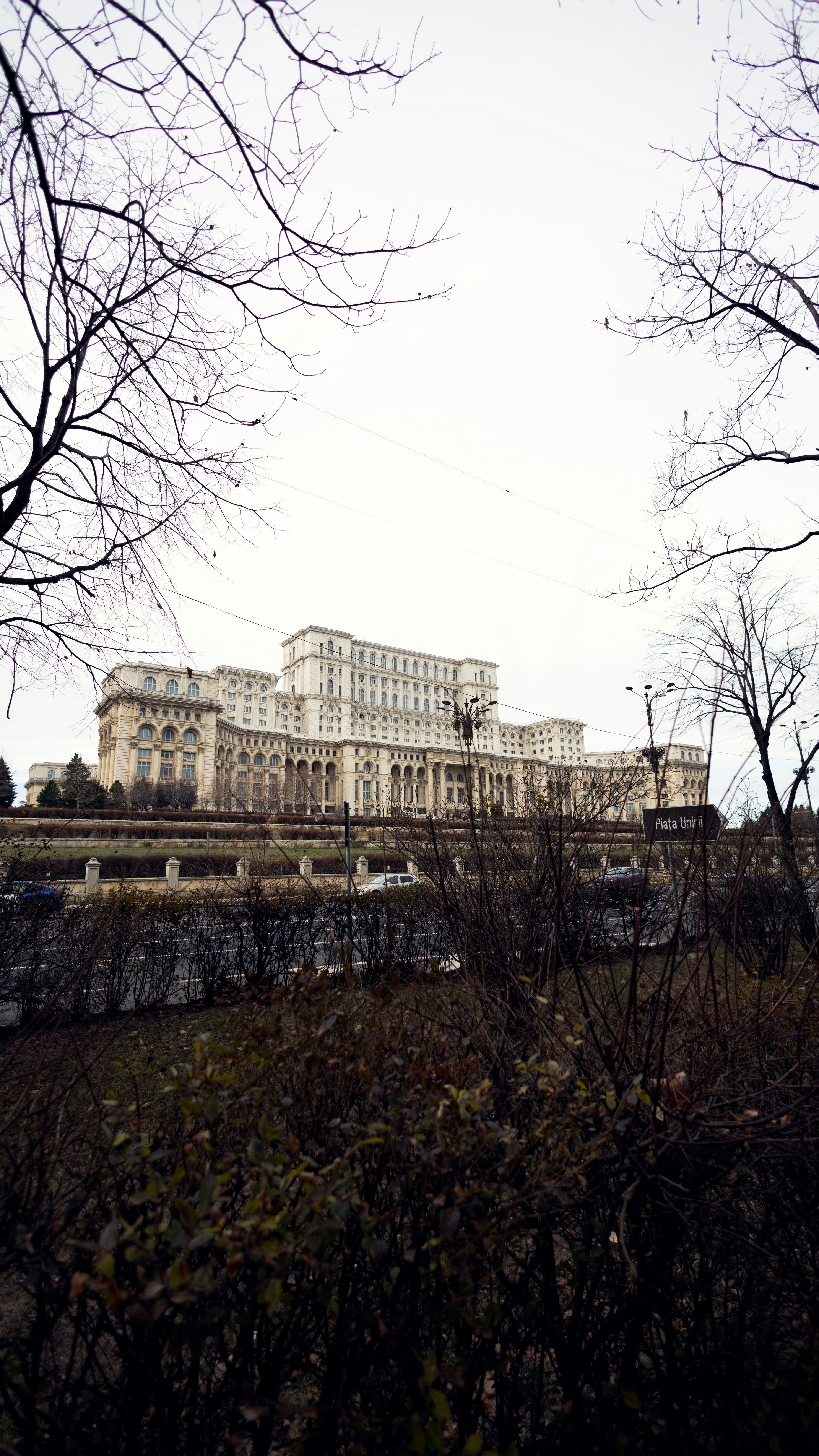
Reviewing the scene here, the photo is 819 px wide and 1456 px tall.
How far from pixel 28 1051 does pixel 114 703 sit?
3.05m

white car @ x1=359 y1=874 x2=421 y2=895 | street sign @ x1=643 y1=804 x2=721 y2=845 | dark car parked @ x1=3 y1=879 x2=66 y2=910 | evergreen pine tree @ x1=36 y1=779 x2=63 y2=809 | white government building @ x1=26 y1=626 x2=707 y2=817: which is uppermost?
white government building @ x1=26 y1=626 x2=707 y2=817

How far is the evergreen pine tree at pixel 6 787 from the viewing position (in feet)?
152

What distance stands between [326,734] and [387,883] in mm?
99544

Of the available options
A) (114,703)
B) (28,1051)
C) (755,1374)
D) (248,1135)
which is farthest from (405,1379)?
(114,703)

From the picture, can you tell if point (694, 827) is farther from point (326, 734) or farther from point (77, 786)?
point (326, 734)

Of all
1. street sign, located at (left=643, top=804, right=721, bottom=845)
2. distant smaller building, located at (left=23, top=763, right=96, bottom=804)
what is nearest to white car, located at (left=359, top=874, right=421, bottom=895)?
street sign, located at (left=643, top=804, right=721, bottom=845)

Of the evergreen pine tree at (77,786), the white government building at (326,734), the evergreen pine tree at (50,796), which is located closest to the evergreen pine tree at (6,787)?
the evergreen pine tree at (50,796)

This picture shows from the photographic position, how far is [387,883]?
11.8m

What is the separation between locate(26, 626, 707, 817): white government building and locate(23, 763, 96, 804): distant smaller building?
31 centimetres

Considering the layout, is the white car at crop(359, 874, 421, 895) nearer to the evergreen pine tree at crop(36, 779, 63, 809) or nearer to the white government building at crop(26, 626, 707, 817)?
the white government building at crop(26, 626, 707, 817)

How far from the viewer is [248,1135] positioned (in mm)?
2350

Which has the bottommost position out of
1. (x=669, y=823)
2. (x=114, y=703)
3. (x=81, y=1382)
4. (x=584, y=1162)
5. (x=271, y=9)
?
(x=81, y=1382)

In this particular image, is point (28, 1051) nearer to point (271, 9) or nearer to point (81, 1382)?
point (81, 1382)

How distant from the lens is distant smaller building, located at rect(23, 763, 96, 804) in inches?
3447
